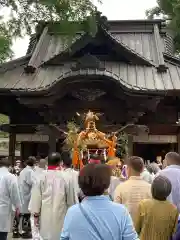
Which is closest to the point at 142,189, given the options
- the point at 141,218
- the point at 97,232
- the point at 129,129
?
the point at 141,218

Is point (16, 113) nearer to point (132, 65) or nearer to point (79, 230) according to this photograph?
point (132, 65)

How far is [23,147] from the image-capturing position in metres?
14.2

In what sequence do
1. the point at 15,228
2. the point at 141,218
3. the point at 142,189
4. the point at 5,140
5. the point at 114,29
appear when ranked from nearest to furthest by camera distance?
the point at 141,218 → the point at 142,189 → the point at 15,228 → the point at 114,29 → the point at 5,140

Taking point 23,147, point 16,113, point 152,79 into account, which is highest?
point 152,79

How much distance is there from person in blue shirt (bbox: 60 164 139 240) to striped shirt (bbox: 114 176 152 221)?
2.17 metres

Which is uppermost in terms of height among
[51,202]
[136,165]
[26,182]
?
[136,165]

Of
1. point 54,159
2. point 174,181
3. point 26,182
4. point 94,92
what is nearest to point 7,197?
point 54,159

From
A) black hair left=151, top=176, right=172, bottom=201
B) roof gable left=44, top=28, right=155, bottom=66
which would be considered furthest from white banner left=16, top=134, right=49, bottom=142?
black hair left=151, top=176, right=172, bottom=201

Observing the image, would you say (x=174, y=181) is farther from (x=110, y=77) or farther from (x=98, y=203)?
(x=110, y=77)

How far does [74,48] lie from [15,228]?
18.4 ft

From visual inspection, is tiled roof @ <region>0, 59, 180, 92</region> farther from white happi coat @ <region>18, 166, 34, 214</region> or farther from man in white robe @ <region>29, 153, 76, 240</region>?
man in white robe @ <region>29, 153, 76, 240</region>

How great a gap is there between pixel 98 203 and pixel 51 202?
272 centimetres

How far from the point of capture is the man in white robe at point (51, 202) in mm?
5566

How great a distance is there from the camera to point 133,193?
17.0 ft
